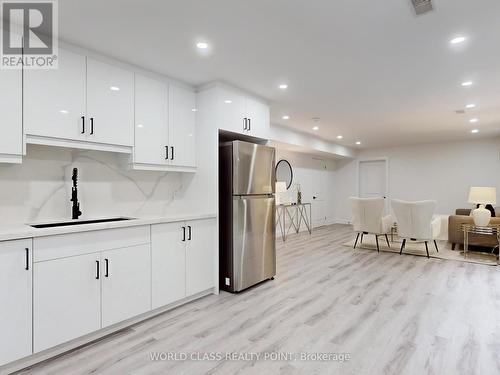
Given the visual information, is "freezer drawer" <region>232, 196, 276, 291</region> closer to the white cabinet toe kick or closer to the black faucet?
the white cabinet toe kick

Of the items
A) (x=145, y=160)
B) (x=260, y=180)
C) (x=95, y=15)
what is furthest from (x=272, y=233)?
(x=95, y=15)

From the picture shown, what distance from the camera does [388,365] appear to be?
6.47 ft

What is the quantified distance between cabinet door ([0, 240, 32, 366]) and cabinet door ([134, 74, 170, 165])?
1250 millimetres

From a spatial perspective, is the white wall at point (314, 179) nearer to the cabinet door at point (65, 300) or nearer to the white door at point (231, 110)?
the white door at point (231, 110)

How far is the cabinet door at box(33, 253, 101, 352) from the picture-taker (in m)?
1.98

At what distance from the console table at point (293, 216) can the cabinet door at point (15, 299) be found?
512 cm

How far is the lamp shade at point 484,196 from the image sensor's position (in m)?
5.28

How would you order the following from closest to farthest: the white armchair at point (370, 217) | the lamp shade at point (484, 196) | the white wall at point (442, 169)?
the lamp shade at point (484, 196), the white armchair at point (370, 217), the white wall at point (442, 169)

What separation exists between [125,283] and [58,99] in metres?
1.62

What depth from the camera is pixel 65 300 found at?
210cm

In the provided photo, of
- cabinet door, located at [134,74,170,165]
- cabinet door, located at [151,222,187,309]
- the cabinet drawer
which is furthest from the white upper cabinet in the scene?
the cabinet drawer

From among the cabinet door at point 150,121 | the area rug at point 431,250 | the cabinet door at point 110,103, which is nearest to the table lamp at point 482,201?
the area rug at point 431,250

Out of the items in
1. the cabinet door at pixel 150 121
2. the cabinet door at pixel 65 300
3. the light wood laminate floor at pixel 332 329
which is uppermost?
the cabinet door at pixel 150 121

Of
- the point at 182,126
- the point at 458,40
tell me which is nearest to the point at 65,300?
the point at 182,126
